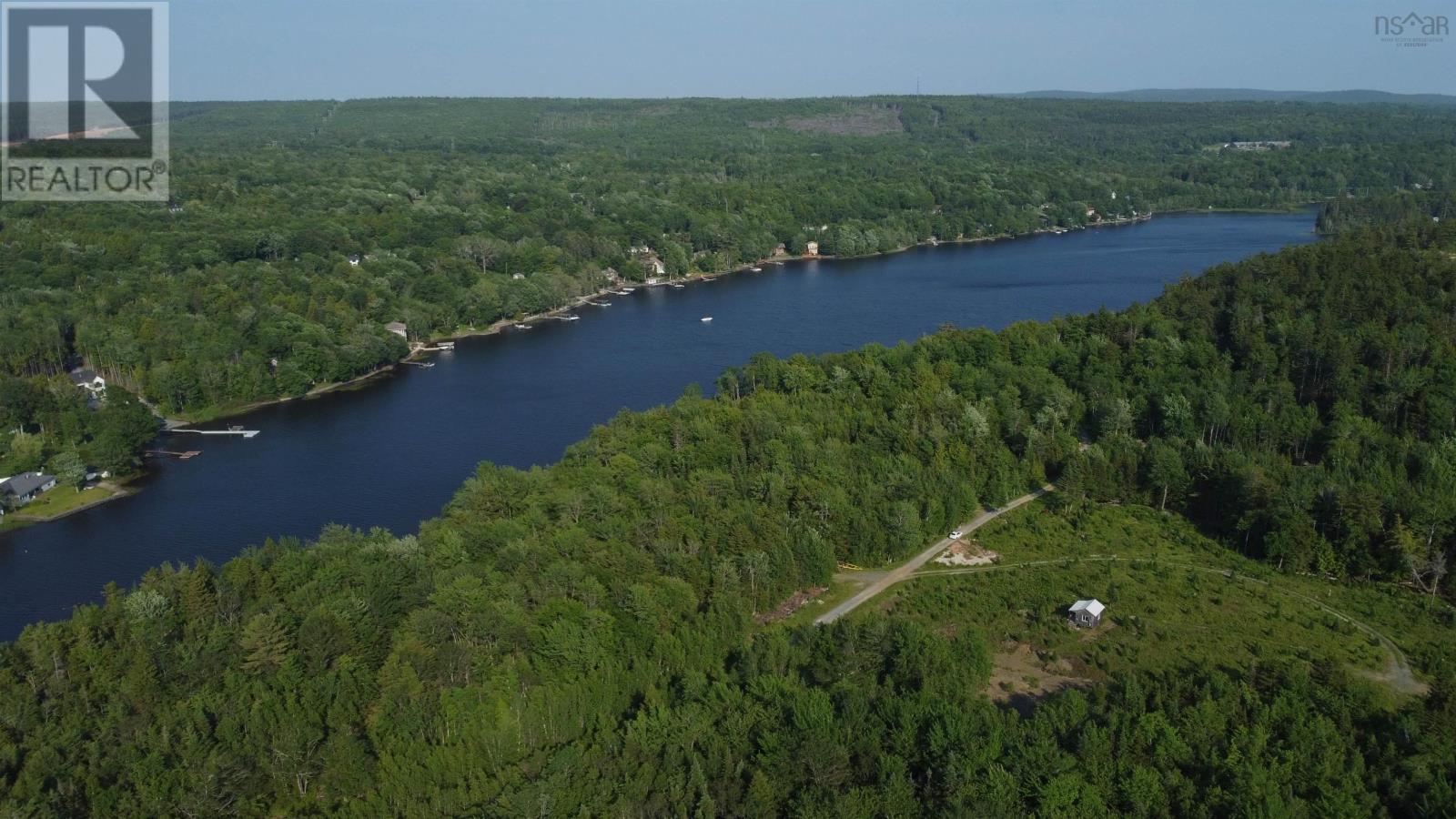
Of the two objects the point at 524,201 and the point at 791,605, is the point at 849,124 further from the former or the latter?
the point at 791,605

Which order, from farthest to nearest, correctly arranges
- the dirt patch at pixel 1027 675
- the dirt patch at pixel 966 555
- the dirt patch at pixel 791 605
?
the dirt patch at pixel 966 555
the dirt patch at pixel 791 605
the dirt patch at pixel 1027 675

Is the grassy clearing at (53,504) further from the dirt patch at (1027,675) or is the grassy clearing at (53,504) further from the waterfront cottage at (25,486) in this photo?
the dirt patch at (1027,675)

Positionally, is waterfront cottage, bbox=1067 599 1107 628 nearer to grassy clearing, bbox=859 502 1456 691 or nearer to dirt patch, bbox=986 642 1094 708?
grassy clearing, bbox=859 502 1456 691

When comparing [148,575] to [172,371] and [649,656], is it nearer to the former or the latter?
[649,656]

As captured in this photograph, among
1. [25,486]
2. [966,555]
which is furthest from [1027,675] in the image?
[25,486]

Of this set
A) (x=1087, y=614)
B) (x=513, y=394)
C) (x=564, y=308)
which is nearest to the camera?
(x=1087, y=614)

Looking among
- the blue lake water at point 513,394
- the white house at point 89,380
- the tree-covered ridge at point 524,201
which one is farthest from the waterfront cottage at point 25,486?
the white house at point 89,380

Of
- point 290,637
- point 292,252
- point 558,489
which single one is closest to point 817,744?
point 290,637
